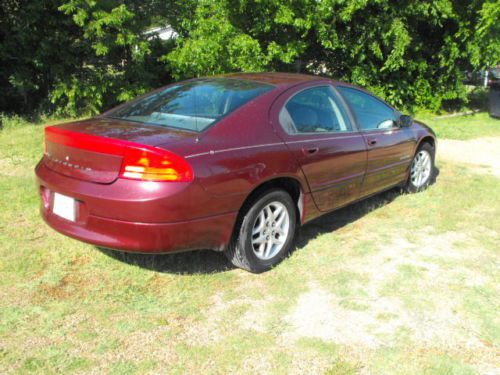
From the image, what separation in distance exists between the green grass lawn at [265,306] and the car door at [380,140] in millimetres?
543

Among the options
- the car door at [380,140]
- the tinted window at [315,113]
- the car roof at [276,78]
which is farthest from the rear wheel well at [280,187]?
the car door at [380,140]

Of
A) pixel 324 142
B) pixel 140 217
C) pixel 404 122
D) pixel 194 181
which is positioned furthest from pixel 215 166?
pixel 404 122

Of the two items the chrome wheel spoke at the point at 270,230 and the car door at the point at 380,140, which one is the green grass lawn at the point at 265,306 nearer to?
the chrome wheel spoke at the point at 270,230

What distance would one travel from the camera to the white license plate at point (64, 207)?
133 inches

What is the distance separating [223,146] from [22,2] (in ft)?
26.7

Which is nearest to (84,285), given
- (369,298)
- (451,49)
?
(369,298)

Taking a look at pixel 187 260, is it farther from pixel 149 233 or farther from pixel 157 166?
pixel 157 166

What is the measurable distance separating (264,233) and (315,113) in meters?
1.19

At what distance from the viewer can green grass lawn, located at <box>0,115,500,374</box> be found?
111 inches

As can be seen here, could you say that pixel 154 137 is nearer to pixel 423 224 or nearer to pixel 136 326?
pixel 136 326

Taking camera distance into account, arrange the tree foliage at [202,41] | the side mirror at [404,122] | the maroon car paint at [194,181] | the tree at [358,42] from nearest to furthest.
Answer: the maroon car paint at [194,181] → the side mirror at [404,122] → the tree foliage at [202,41] → the tree at [358,42]

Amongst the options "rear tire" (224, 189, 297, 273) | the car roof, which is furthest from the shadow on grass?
the car roof

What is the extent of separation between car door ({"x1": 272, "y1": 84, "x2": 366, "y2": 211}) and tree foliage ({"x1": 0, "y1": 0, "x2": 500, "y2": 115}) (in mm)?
5583

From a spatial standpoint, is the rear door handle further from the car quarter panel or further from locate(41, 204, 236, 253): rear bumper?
locate(41, 204, 236, 253): rear bumper
